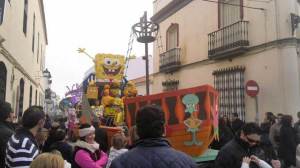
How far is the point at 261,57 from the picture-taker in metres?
13.2

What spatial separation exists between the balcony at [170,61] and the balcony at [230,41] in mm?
3534

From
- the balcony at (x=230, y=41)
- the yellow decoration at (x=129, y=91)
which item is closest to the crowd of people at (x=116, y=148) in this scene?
the yellow decoration at (x=129, y=91)

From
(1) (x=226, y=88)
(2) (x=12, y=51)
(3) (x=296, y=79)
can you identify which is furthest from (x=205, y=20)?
(2) (x=12, y=51)

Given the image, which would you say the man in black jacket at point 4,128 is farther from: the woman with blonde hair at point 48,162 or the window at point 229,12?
the window at point 229,12

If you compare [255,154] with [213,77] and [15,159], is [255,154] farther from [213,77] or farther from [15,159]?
[213,77]

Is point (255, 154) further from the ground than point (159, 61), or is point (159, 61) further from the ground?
point (159, 61)

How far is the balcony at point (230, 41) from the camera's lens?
13816 millimetres

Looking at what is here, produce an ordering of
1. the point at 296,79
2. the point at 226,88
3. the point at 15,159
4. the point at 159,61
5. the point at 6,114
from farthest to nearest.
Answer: the point at 159,61
the point at 226,88
the point at 296,79
the point at 6,114
the point at 15,159

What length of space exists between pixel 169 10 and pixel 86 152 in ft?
53.9

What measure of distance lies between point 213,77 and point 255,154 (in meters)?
11.5

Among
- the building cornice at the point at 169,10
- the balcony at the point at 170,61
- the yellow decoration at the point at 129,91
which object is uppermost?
the building cornice at the point at 169,10

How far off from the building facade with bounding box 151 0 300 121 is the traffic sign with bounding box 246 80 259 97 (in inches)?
20.4

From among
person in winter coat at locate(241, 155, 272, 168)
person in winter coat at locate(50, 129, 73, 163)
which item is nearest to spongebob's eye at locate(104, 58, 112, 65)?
person in winter coat at locate(50, 129, 73, 163)

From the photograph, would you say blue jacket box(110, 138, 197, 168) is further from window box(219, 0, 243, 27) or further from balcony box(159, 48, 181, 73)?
balcony box(159, 48, 181, 73)
